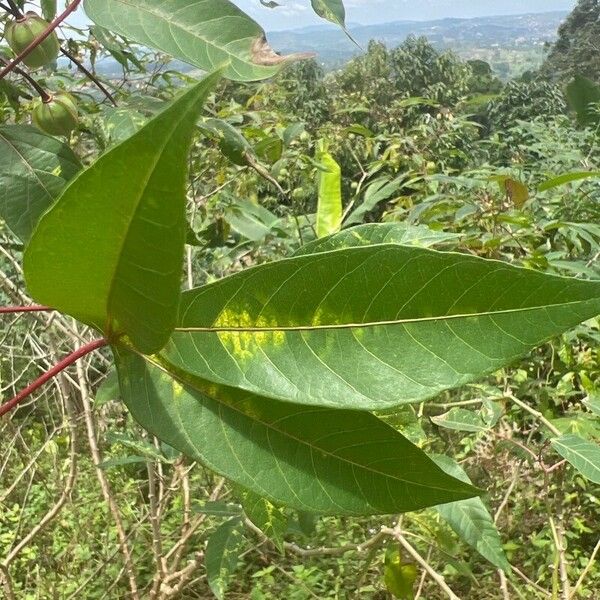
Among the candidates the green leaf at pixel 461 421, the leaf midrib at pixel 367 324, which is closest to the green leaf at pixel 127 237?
the leaf midrib at pixel 367 324

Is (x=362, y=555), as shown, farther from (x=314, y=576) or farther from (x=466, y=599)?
(x=466, y=599)

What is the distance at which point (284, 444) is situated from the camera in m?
0.27

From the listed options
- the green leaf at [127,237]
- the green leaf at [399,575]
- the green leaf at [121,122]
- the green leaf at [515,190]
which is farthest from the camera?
the green leaf at [515,190]

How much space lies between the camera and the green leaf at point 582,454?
2.44ft

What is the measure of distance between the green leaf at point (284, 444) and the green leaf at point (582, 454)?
56 centimetres

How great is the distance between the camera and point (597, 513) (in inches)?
83.2

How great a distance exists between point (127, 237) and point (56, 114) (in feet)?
1.47

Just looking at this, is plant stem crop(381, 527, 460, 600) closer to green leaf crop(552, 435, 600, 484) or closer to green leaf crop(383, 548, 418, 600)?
green leaf crop(383, 548, 418, 600)

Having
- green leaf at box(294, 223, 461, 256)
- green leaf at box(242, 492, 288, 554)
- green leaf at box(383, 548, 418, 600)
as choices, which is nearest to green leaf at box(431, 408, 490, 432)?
green leaf at box(383, 548, 418, 600)

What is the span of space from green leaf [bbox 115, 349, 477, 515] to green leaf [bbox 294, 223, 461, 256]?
0.11 m

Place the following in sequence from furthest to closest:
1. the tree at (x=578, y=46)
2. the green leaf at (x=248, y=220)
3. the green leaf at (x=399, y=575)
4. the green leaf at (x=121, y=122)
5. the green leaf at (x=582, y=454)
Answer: the tree at (x=578, y=46) < the green leaf at (x=248, y=220) < the green leaf at (x=399, y=575) < the green leaf at (x=582, y=454) < the green leaf at (x=121, y=122)

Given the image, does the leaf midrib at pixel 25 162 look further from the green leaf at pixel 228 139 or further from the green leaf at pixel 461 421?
the green leaf at pixel 461 421

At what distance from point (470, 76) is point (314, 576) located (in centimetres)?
1287

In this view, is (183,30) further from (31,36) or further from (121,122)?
(31,36)
